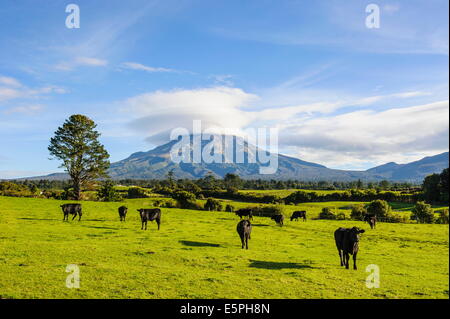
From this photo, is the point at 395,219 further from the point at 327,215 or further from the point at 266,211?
the point at 266,211

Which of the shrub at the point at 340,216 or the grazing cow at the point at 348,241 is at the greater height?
the grazing cow at the point at 348,241

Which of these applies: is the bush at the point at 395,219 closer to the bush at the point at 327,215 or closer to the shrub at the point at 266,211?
the bush at the point at 327,215

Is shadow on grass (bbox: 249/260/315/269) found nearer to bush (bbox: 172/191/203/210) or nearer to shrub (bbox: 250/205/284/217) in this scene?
shrub (bbox: 250/205/284/217)

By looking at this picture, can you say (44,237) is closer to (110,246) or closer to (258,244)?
(110,246)

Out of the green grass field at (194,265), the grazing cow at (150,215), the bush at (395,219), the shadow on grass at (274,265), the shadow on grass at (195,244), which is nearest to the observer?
the green grass field at (194,265)

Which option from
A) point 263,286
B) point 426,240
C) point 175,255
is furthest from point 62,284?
point 426,240

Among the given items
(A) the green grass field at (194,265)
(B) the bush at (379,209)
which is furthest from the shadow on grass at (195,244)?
(B) the bush at (379,209)

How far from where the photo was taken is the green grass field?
1276 cm

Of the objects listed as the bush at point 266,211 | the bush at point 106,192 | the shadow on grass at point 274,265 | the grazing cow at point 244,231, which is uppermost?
the bush at point 106,192

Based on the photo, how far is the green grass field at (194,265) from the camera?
41.9 feet

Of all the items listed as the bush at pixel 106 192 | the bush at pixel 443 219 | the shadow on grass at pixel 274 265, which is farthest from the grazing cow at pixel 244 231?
the bush at pixel 443 219

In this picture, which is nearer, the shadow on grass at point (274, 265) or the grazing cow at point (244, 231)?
the shadow on grass at point (274, 265)

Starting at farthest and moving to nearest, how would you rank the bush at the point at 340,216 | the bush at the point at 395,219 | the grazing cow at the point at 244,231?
the bush at the point at 340,216 → the bush at the point at 395,219 → the grazing cow at the point at 244,231

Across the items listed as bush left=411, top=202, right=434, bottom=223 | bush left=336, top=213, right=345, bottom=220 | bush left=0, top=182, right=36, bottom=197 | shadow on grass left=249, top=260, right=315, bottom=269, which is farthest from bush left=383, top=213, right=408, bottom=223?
bush left=0, top=182, right=36, bottom=197
